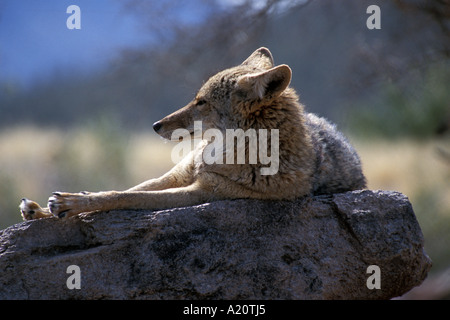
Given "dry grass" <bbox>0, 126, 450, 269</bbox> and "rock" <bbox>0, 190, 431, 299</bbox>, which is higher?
"dry grass" <bbox>0, 126, 450, 269</bbox>

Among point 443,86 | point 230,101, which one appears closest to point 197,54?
point 230,101

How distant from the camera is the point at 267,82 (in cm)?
550

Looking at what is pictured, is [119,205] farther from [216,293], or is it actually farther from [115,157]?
[115,157]

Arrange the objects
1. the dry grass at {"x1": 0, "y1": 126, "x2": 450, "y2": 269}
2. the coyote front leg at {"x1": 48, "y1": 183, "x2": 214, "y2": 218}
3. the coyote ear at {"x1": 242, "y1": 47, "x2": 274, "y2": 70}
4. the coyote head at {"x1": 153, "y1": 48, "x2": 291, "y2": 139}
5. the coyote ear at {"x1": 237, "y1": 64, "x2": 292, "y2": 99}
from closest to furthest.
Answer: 1. the coyote front leg at {"x1": 48, "y1": 183, "x2": 214, "y2": 218}
2. the coyote ear at {"x1": 237, "y1": 64, "x2": 292, "y2": 99}
3. the coyote head at {"x1": 153, "y1": 48, "x2": 291, "y2": 139}
4. the coyote ear at {"x1": 242, "y1": 47, "x2": 274, "y2": 70}
5. the dry grass at {"x1": 0, "y1": 126, "x2": 450, "y2": 269}

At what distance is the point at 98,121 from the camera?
16766 mm

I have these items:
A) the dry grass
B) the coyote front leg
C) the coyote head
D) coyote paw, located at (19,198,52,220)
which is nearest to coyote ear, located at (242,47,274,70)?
the coyote head

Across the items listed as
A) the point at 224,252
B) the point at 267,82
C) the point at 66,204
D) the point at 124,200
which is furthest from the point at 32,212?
the point at 267,82

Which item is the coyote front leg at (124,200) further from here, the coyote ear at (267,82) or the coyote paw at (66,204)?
the coyote ear at (267,82)

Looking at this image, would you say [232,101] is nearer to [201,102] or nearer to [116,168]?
[201,102]

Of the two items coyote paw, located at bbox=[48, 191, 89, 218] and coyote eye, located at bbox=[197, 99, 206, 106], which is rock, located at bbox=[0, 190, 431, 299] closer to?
coyote paw, located at bbox=[48, 191, 89, 218]

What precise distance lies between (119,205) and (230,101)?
5.37ft

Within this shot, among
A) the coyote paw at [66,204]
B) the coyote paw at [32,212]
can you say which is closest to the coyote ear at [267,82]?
the coyote paw at [66,204]

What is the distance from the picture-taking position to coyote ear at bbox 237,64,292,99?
5344 millimetres

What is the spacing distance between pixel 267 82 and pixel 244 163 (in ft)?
2.82
